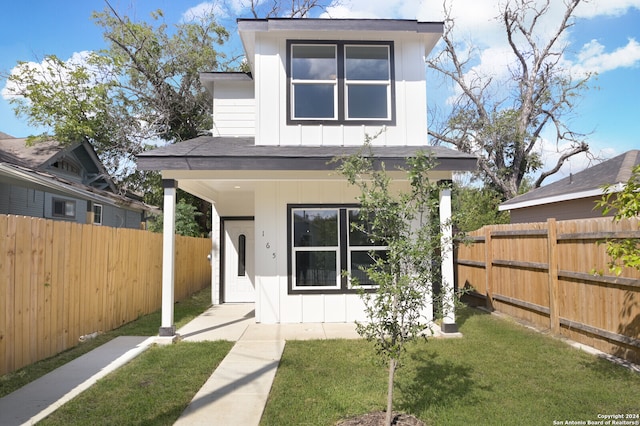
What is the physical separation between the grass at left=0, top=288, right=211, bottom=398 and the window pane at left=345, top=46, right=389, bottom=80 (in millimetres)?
6006

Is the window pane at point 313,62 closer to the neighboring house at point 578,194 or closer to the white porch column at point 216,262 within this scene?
the white porch column at point 216,262

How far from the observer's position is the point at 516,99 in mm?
21922

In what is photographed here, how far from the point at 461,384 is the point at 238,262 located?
23.9 feet

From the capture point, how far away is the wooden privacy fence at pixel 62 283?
4.80 m

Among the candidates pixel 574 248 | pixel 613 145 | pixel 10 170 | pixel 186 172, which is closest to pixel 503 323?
pixel 574 248

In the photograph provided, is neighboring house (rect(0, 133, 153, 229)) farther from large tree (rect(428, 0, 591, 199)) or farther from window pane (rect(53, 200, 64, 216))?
large tree (rect(428, 0, 591, 199))

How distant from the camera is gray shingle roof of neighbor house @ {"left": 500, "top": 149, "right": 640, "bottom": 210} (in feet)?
31.9

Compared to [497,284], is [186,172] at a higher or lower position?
higher

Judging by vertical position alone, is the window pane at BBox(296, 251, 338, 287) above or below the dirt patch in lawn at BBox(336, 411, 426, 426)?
above

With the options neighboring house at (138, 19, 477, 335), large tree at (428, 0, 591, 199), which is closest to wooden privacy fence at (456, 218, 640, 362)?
neighboring house at (138, 19, 477, 335)

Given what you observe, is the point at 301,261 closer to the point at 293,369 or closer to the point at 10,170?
the point at 293,369

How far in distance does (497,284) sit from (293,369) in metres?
5.45

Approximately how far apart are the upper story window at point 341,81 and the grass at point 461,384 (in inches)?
173

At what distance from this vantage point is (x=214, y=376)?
16.5ft
